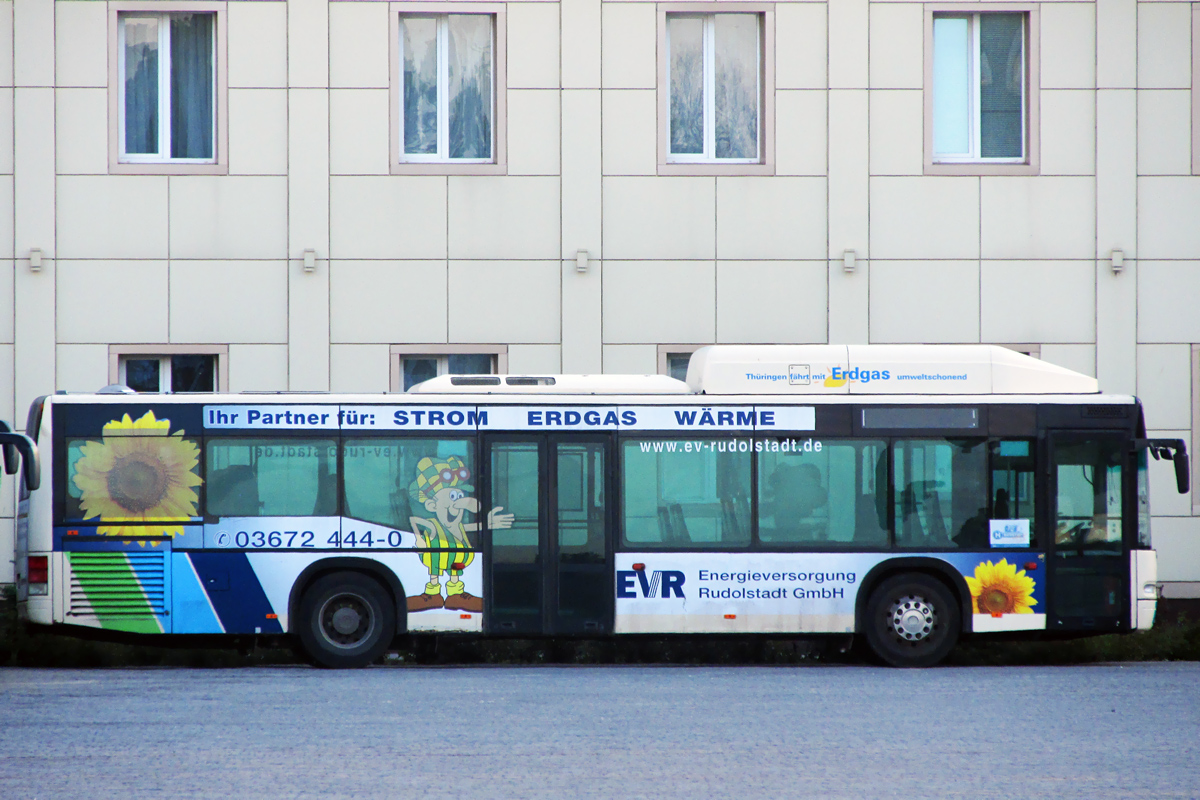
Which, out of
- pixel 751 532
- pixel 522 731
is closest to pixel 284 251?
pixel 751 532

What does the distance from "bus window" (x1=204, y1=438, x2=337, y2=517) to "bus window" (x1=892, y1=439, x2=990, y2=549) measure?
505cm

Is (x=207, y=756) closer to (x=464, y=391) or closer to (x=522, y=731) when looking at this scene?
(x=522, y=731)

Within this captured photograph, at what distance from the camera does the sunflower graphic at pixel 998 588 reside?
1331cm

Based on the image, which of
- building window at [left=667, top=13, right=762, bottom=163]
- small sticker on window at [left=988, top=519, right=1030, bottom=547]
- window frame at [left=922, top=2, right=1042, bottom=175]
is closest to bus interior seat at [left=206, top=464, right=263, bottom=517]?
small sticker on window at [left=988, top=519, right=1030, bottom=547]

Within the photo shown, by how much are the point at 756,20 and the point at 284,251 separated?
637 centimetres

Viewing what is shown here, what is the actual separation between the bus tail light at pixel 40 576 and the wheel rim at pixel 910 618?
738cm

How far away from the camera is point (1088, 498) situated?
13.4 meters

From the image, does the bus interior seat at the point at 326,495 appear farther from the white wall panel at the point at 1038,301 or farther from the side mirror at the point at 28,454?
the white wall panel at the point at 1038,301

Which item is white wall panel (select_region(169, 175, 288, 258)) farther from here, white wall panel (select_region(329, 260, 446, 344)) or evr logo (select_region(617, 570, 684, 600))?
evr logo (select_region(617, 570, 684, 600))

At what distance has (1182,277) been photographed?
59.8ft

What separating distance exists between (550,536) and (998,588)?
4.00 metres

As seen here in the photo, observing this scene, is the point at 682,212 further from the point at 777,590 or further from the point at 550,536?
the point at 777,590

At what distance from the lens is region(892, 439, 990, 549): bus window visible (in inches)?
527

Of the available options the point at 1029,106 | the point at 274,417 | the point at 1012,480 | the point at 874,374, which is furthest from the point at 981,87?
the point at 274,417
